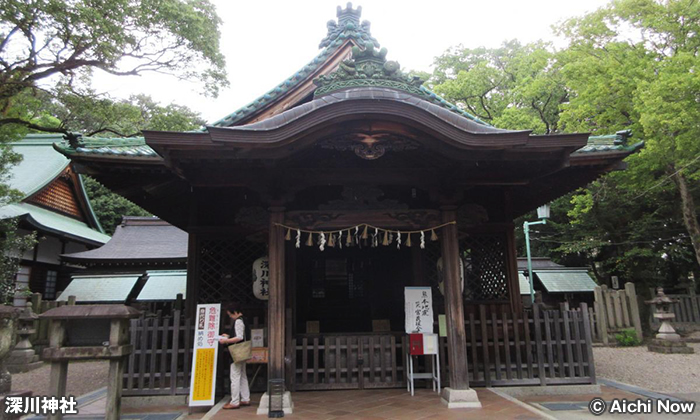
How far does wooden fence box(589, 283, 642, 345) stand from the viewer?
47.2ft

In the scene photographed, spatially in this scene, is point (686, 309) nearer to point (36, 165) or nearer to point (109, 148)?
point (109, 148)

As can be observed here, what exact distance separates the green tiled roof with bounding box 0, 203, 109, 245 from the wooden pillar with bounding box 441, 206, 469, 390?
49.5 feet

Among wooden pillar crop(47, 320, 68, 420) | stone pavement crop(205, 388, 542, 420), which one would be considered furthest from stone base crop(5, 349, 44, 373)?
stone pavement crop(205, 388, 542, 420)

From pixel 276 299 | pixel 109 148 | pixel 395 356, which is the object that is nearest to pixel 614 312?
pixel 395 356

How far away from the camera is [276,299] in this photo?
623cm

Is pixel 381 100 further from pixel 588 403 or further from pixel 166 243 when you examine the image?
pixel 166 243

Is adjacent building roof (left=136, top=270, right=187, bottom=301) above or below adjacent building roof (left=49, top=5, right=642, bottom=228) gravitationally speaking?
below

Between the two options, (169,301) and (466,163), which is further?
(169,301)

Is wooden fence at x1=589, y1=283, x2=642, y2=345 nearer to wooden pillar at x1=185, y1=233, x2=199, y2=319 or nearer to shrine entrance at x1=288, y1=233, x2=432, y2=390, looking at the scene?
shrine entrance at x1=288, y1=233, x2=432, y2=390

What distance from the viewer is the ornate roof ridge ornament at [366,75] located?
22.2ft

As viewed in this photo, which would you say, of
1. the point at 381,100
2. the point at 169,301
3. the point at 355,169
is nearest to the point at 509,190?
the point at 355,169

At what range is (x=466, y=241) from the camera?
8461 mm

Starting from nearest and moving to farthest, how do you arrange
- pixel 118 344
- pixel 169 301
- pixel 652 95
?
pixel 118 344, pixel 652 95, pixel 169 301

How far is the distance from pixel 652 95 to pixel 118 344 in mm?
15294
